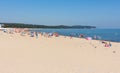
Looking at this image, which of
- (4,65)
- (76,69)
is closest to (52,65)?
(76,69)

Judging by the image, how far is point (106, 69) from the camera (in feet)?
29.7

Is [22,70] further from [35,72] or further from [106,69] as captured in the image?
[106,69]

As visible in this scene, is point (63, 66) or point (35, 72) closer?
point (35, 72)

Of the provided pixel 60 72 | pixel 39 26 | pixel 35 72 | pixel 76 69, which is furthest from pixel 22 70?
pixel 39 26

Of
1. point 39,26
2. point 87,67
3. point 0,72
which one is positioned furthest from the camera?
point 39,26

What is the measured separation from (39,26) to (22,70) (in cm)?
17794

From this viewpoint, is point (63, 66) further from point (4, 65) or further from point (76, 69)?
point (4, 65)

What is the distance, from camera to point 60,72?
8203mm

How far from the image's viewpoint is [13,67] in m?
8.76

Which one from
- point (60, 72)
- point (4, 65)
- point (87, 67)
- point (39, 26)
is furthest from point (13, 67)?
point (39, 26)

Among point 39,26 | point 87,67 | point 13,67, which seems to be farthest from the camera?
point 39,26

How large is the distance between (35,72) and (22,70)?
0.47m

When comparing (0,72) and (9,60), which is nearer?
(0,72)

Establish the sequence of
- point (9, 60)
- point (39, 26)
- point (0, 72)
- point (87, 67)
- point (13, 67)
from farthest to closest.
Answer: point (39, 26) → point (9, 60) → point (87, 67) → point (13, 67) → point (0, 72)
